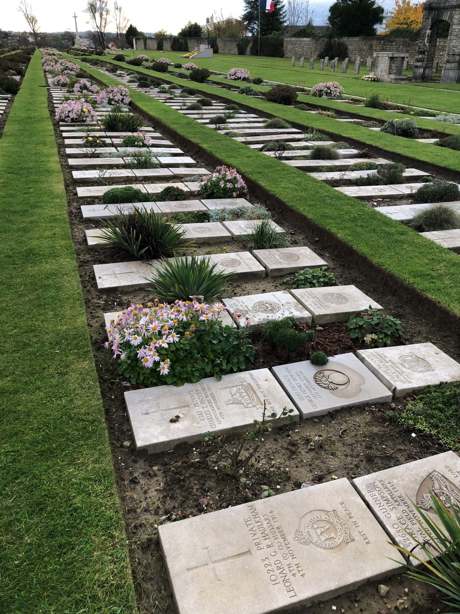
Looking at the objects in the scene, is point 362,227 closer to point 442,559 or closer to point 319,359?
point 319,359

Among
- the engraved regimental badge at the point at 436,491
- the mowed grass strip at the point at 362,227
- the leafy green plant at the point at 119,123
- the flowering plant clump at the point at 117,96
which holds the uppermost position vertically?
the flowering plant clump at the point at 117,96

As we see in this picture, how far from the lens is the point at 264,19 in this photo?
54.2 m

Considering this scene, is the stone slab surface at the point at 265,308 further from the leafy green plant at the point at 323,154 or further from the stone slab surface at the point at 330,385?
the leafy green plant at the point at 323,154

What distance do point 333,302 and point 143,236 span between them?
180 centimetres

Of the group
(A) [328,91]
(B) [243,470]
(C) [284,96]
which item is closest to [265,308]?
(B) [243,470]

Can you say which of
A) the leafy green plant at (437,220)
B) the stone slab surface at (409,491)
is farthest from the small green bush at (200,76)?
the stone slab surface at (409,491)

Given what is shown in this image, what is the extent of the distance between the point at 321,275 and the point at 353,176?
3843mm

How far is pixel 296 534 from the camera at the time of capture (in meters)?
2.03

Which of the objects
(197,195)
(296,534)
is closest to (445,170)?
(197,195)

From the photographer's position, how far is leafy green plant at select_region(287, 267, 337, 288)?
4242mm

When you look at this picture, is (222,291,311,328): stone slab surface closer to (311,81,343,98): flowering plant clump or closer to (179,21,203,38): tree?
(311,81,343,98): flowering plant clump

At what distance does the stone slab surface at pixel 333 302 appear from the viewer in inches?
148

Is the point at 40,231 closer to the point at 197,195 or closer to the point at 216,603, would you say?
the point at 197,195

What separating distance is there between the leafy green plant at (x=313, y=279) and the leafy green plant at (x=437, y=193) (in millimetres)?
2863
